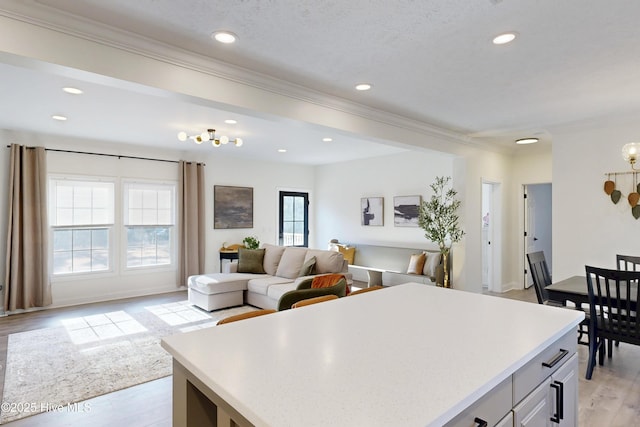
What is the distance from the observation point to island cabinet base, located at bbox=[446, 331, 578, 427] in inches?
41.0

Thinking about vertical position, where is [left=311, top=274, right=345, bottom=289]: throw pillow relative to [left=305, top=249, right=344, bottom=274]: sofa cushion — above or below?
above

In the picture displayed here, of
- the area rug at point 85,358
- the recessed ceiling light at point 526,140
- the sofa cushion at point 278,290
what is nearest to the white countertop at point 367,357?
the area rug at point 85,358

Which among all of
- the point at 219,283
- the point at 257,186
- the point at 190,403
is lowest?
the point at 219,283

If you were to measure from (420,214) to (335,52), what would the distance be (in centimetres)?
423

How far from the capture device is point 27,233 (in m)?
5.17

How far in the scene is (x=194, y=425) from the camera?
1202 mm

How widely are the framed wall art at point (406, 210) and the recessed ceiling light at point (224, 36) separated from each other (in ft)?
16.3

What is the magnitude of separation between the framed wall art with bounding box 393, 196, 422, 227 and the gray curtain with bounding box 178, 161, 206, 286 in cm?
380

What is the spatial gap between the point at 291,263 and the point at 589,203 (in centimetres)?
411

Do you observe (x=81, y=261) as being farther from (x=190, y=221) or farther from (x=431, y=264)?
(x=431, y=264)

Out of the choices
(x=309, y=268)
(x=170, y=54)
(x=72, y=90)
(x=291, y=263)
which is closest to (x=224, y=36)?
(x=170, y=54)

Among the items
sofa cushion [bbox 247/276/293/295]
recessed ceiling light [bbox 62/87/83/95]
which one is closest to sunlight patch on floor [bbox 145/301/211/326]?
sofa cushion [bbox 247/276/293/295]

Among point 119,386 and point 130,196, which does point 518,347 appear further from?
point 130,196

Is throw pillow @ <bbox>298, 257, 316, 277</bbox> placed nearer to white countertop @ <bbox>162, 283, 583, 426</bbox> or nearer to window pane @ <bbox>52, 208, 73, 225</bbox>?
white countertop @ <bbox>162, 283, 583, 426</bbox>
